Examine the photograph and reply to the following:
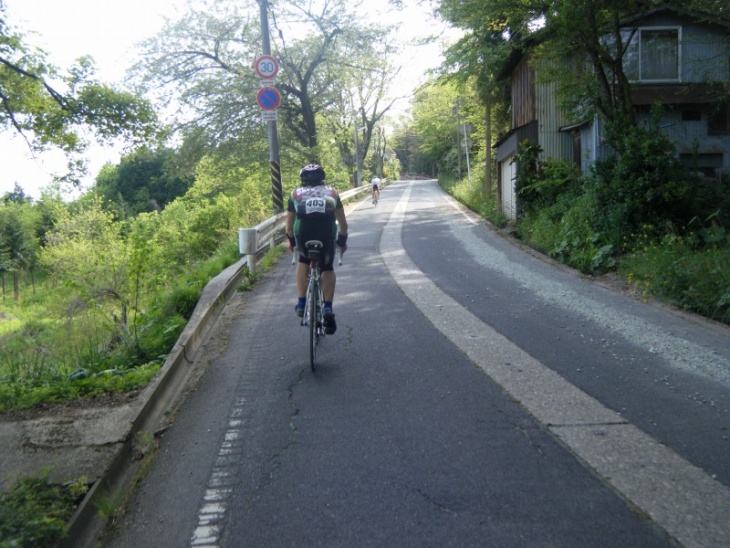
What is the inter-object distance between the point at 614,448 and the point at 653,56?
1664 centimetres

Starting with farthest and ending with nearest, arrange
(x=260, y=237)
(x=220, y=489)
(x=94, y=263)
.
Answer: (x=260, y=237)
(x=94, y=263)
(x=220, y=489)

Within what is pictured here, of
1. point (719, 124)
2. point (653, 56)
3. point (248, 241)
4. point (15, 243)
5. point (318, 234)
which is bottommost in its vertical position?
point (15, 243)

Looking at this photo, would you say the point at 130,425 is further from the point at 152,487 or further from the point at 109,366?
the point at 109,366

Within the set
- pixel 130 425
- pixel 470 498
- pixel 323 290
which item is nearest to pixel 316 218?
pixel 323 290

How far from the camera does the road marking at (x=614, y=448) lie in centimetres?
311

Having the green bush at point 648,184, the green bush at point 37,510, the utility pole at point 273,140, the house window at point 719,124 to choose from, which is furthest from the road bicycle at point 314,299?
the house window at point 719,124

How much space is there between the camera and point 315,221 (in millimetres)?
5875

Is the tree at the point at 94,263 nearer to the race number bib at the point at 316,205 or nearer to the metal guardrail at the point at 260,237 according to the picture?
the metal guardrail at the point at 260,237

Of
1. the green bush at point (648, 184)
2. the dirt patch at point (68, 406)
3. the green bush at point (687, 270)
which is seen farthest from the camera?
the green bush at point (648, 184)

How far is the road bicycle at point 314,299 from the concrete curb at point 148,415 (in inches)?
50.4

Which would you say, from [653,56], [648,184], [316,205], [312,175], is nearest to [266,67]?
[648,184]

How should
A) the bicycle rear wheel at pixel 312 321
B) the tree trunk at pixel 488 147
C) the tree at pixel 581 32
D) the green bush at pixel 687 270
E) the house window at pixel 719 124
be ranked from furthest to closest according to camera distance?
the tree trunk at pixel 488 147, the house window at pixel 719 124, the tree at pixel 581 32, the green bush at pixel 687 270, the bicycle rear wheel at pixel 312 321

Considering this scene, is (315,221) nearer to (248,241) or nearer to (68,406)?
(68,406)

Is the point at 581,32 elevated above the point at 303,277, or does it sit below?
above
